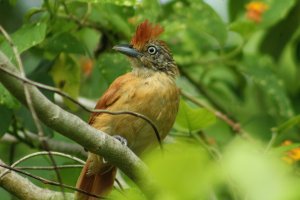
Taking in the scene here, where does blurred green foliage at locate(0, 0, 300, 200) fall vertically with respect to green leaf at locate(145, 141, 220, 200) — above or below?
above

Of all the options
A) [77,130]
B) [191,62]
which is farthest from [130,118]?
[191,62]

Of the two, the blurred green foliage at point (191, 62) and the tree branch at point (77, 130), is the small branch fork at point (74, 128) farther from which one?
the blurred green foliage at point (191, 62)

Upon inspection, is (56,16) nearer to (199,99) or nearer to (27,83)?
(199,99)

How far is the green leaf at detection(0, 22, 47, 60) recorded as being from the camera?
3.66 meters

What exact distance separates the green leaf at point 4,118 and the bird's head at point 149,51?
0.73 meters

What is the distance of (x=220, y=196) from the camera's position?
4070 mm

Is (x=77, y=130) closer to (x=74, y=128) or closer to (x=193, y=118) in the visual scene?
(x=74, y=128)

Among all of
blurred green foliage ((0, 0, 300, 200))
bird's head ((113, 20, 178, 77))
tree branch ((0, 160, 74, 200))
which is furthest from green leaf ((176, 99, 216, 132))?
tree branch ((0, 160, 74, 200))

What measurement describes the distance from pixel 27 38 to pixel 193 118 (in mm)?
952

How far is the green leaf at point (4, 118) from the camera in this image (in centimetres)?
386

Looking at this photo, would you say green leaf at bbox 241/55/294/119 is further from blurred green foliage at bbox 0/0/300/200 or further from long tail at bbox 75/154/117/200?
long tail at bbox 75/154/117/200

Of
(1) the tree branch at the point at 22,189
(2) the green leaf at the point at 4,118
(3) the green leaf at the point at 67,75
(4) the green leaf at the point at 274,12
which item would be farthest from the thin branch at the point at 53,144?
(4) the green leaf at the point at 274,12

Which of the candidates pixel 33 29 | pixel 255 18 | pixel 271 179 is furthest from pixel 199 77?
pixel 271 179

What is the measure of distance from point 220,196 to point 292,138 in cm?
131
